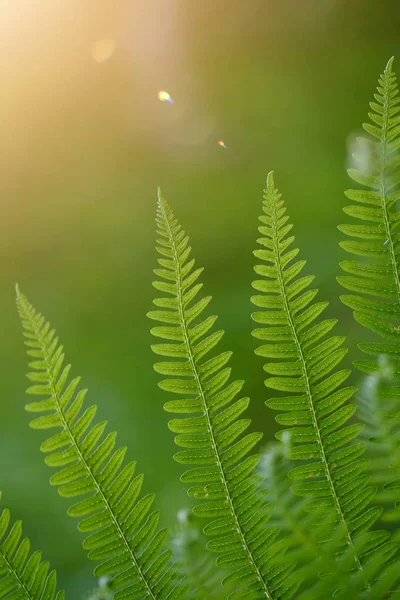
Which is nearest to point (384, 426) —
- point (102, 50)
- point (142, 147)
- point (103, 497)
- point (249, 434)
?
point (249, 434)

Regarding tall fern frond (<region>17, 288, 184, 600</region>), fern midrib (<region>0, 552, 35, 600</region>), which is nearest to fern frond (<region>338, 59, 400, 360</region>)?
tall fern frond (<region>17, 288, 184, 600</region>)

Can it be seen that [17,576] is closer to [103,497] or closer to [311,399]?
[103,497]

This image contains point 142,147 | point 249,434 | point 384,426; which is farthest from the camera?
point 142,147

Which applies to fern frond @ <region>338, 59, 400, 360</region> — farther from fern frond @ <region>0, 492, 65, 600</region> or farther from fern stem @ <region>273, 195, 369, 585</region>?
fern frond @ <region>0, 492, 65, 600</region>

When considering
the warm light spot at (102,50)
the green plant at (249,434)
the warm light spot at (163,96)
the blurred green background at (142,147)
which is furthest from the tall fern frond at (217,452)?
the warm light spot at (102,50)

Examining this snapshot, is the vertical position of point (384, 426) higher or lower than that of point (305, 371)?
lower

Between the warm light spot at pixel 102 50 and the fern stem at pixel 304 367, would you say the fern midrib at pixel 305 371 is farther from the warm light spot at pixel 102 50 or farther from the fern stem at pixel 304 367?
the warm light spot at pixel 102 50

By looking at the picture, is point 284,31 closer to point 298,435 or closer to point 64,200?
point 64,200
